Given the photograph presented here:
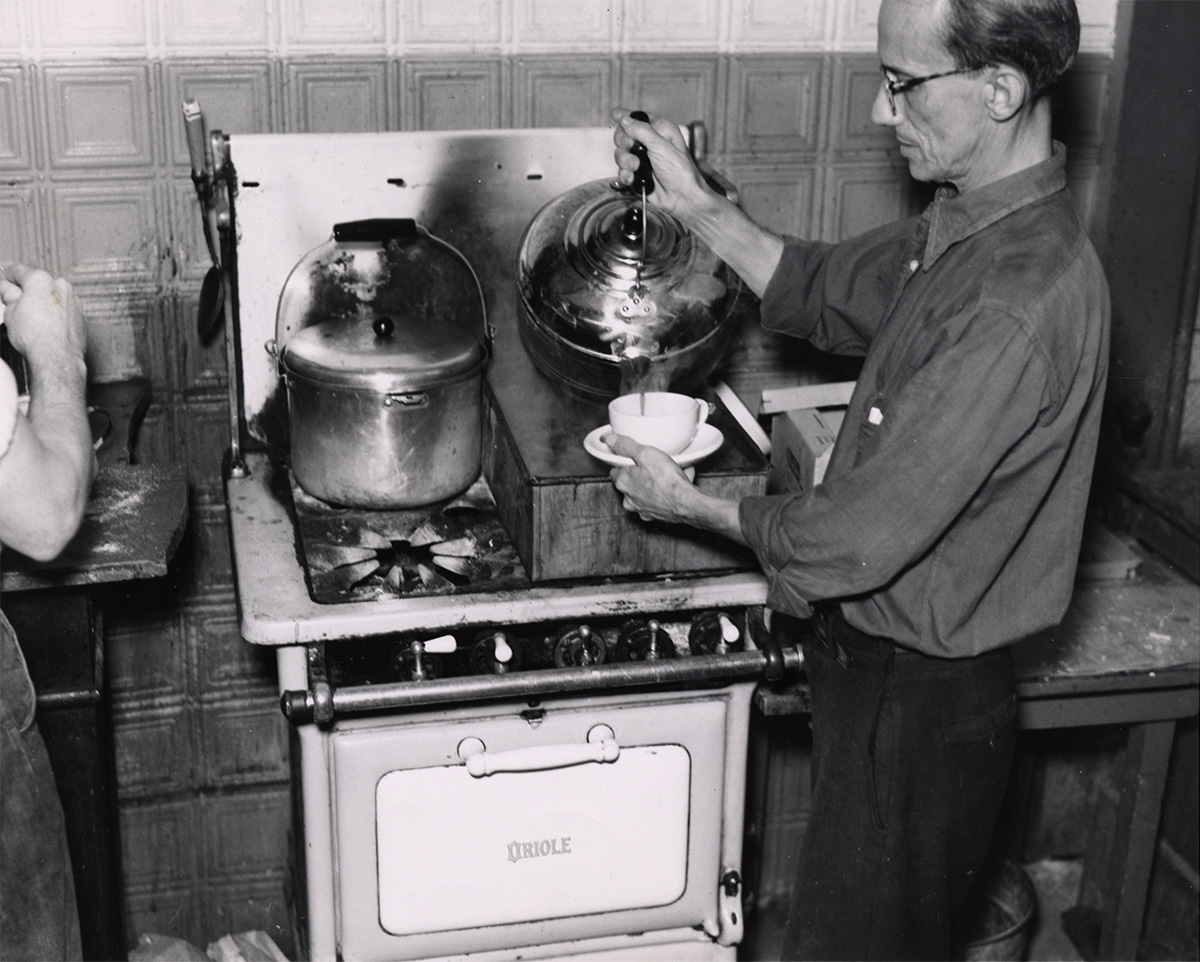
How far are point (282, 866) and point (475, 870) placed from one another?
35.0 inches

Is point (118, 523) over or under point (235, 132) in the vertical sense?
under

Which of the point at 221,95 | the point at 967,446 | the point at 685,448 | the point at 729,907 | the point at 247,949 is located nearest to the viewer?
the point at 967,446

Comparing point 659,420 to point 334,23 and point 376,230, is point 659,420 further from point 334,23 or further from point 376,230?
point 334,23

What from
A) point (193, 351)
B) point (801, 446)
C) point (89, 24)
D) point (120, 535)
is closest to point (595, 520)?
point (801, 446)

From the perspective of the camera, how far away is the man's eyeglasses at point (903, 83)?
1.71 metres

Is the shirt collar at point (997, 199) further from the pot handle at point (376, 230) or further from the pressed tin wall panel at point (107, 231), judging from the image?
the pressed tin wall panel at point (107, 231)

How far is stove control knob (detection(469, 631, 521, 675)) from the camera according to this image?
201 cm

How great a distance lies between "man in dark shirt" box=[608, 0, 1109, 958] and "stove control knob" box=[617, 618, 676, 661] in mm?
193

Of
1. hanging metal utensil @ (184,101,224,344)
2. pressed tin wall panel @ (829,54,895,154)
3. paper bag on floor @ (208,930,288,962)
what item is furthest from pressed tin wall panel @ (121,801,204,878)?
pressed tin wall panel @ (829,54,895,154)

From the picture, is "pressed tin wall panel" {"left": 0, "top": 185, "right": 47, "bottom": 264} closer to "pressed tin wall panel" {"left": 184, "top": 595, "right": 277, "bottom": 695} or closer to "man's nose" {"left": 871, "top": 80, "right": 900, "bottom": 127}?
"pressed tin wall panel" {"left": 184, "top": 595, "right": 277, "bottom": 695}

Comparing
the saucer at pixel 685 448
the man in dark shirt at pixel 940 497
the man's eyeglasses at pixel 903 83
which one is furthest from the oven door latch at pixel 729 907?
the man's eyeglasses at pixel 903 83

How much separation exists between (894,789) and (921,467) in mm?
469

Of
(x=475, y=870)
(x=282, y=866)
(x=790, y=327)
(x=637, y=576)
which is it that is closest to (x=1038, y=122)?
(x=790, y=327)

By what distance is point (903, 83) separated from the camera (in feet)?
5.73
